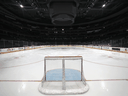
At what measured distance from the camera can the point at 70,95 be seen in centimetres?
187

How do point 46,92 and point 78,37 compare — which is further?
point 78,37

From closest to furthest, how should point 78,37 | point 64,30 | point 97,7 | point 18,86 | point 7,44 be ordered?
point 18,86 < point 7,44 < point 97,7 < point 64,30 < point 78,37

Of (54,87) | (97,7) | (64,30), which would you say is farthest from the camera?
(64,30)

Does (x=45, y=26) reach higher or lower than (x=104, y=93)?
higher

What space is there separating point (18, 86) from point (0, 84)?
68 centimetres

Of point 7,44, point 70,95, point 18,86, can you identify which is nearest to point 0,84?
point 18,86

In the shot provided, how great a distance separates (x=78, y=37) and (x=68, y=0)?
32698 mm

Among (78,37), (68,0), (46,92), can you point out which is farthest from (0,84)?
(78,37)

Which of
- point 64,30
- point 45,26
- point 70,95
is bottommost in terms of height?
point 70,95

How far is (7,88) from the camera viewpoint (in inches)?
85.0

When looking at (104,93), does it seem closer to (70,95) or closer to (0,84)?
(70,95)

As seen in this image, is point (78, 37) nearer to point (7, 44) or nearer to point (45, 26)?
point (45, 26)

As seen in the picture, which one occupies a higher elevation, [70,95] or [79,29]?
[79,29]

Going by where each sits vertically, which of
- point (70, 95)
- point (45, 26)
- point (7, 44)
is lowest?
point (70, 95)
